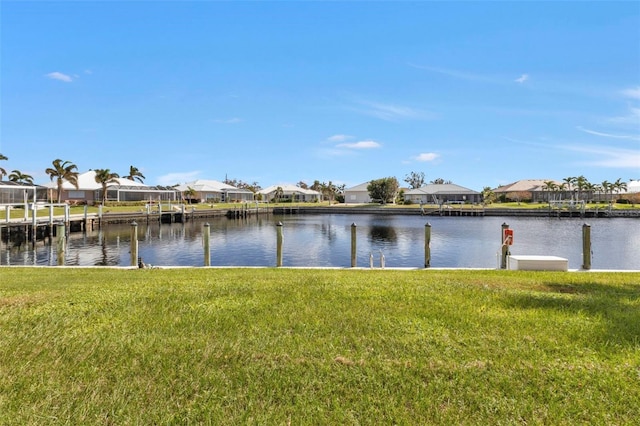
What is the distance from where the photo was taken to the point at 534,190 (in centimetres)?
9356

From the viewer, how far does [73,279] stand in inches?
369

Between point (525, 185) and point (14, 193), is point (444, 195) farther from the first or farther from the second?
point (14, 193)

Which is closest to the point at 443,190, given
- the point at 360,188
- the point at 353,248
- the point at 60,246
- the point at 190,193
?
the point at 360,188

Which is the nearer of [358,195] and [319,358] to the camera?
[319,358]

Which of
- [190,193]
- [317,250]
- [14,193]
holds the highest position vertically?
[190,193]

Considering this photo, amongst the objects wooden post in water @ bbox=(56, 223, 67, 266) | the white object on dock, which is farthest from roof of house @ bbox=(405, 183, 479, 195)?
wooden post in water @ bbox=(56, 223, 67, 266)

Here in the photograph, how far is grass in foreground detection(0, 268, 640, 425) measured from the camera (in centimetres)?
356

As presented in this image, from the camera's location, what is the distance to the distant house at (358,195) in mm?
Result: 102419

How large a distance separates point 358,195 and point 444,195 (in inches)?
861

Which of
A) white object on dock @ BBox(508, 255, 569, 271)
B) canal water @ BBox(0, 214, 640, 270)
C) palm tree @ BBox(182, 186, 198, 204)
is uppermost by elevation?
palm tree @ BBox(182, 186, 198, 204)

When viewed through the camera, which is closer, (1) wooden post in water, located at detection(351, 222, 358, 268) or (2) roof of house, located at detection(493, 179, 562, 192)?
(1) wooden post in water, located at detection(351, 222, 358, 268)

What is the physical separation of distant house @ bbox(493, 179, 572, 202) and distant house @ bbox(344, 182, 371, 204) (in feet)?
105

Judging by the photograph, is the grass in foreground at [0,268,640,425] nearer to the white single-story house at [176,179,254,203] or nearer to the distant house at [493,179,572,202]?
the white single-story house at [176,179,254,203]

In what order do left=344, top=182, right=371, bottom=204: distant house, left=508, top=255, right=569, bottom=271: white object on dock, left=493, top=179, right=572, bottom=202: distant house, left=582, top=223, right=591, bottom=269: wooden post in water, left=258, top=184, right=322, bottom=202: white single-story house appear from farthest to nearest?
left=258, top=184, right=322, bottom=202: white single-story house → left=344, top=182, right=371, bottom=204: distant house → left=493, top=179, right=572, bottom=202: distant house → left=582, top=223, right=591, bottom=269: wooden post in water → left=508, top=255, right=569, bottom=271: white object on dock
